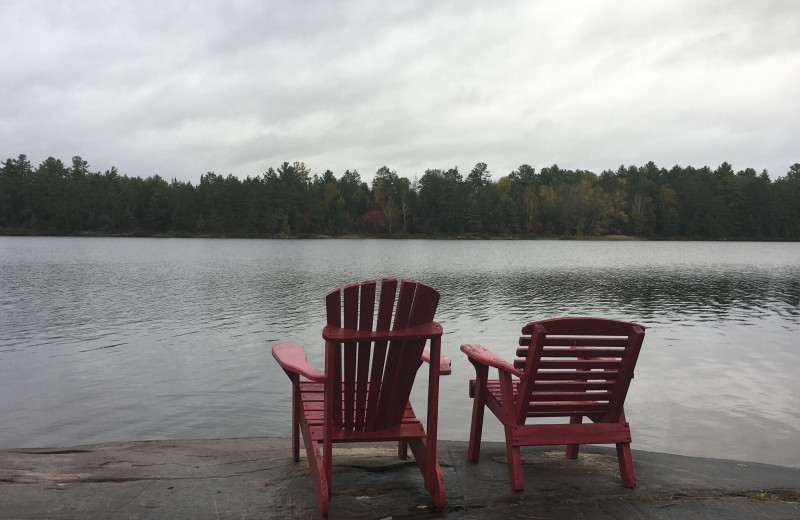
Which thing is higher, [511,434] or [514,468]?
[511,434]

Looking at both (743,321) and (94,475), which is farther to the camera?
(743,321)

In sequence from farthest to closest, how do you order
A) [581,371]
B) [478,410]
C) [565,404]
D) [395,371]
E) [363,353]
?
[478,410], [581,371], [565,404], [395,371], [363,353]

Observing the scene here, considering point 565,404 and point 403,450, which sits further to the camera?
point 403,450

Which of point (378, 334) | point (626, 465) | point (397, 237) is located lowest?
point (397, 237)

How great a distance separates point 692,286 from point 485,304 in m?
14.0

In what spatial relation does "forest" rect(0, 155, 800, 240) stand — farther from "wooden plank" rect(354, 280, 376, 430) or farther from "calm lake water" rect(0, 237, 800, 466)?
"wooden plank" rect(354, 280, 376, 430)

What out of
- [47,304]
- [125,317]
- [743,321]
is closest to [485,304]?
[743,321]

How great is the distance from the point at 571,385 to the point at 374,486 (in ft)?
5.01

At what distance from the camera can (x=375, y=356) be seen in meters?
3.84

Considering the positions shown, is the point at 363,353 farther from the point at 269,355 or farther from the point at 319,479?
the point at 269,355

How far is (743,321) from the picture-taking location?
18672 millimetres

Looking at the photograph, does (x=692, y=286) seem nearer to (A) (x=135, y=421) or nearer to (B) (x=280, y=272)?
(B) (x=280, y=272)

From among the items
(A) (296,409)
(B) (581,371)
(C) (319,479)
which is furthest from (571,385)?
(A) (296,409)

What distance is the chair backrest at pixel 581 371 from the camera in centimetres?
405
